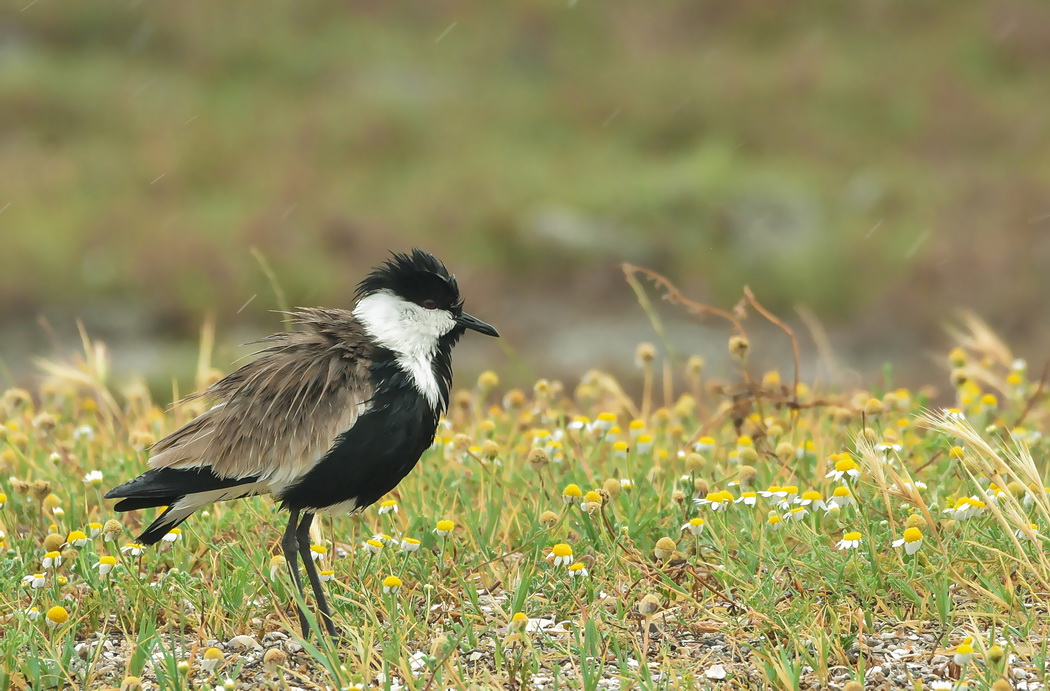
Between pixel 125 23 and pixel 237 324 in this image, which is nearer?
pixel 237 324

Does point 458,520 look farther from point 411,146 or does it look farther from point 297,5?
point 297,5

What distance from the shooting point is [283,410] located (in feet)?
13.6

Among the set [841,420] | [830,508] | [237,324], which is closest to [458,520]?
[830,508]

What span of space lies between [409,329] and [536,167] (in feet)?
59.1

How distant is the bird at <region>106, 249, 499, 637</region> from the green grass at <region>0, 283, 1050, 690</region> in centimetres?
26

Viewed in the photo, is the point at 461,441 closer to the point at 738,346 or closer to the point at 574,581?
the point at 574,581

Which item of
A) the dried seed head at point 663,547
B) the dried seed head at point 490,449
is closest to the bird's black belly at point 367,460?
the dried seed head at point 490,449

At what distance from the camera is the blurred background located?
1892 cm

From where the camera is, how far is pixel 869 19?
25609 mm

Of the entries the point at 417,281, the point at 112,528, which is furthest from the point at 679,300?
the point at 112,528

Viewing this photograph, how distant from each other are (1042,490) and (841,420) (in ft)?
5.23

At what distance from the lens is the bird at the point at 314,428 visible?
4055 millimetres

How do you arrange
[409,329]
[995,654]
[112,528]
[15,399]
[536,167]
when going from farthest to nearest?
1. [536,167]
2. [15,399]
3. [409,329]
4. [112,528]
5. [995,654]

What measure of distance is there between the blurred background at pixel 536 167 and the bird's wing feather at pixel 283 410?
41.2 ft
